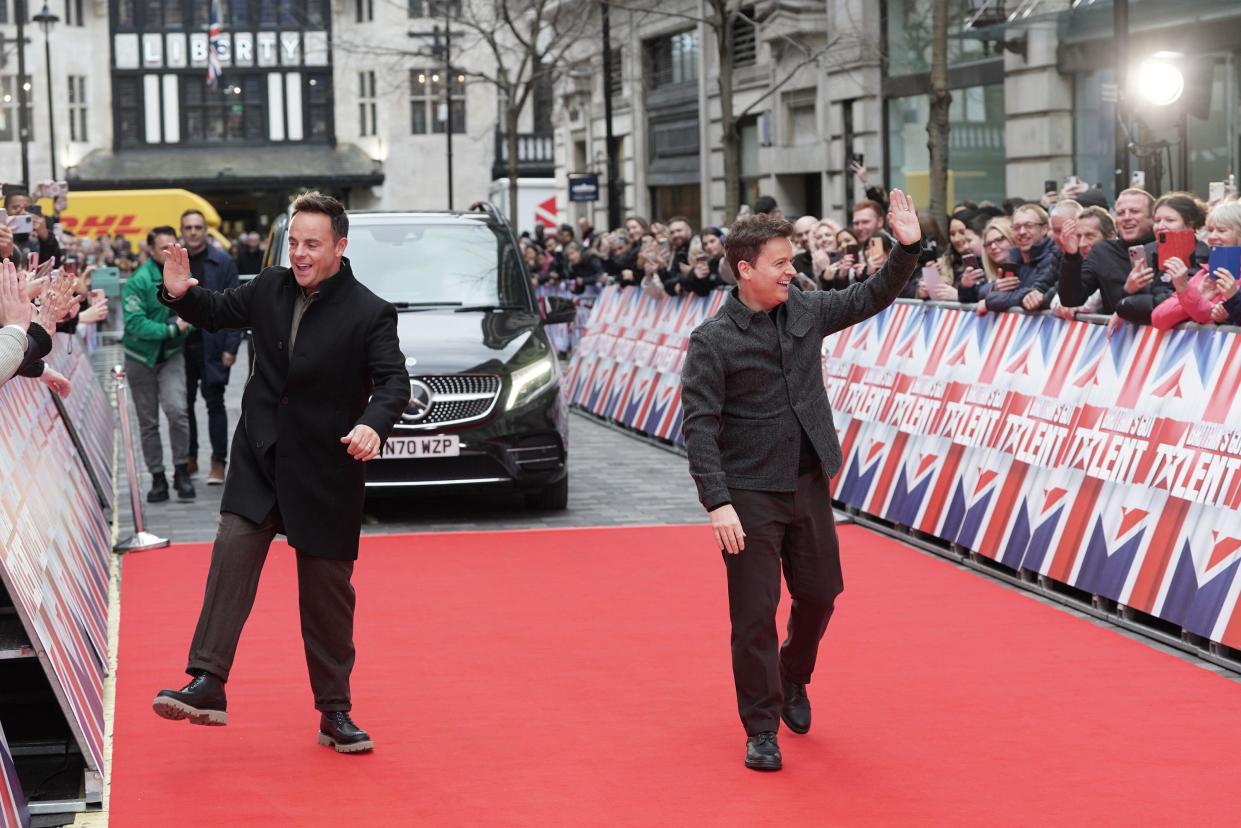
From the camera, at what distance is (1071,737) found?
678 centimetres

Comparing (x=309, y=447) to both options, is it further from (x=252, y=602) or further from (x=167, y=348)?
(x=167, y=348)

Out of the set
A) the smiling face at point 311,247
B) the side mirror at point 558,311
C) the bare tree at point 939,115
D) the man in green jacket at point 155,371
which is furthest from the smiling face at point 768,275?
the bare tree at point 939,115

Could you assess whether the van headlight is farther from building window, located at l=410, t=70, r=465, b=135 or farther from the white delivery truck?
building window, located at l=410, t=70, r=465, b=135

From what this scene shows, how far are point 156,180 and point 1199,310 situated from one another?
218 feet

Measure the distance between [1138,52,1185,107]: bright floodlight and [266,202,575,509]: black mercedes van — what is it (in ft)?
15.7

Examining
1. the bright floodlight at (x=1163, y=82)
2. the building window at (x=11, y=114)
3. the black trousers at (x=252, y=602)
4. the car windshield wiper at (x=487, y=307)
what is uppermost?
the building window at (x=11, y=114)

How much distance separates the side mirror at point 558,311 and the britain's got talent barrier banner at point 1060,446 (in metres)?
1.83

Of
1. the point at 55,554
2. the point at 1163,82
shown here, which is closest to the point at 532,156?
the point at 1163,82

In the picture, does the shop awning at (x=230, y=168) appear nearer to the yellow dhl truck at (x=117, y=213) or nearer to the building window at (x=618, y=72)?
the yellow dhl truck at (x=117, y=213)

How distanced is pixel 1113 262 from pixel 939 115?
9.87 m

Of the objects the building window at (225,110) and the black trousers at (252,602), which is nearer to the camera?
the black trousers at (252,602)

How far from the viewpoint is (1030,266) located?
1117 cm

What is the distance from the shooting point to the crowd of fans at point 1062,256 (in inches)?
344

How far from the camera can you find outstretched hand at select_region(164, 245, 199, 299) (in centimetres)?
669
